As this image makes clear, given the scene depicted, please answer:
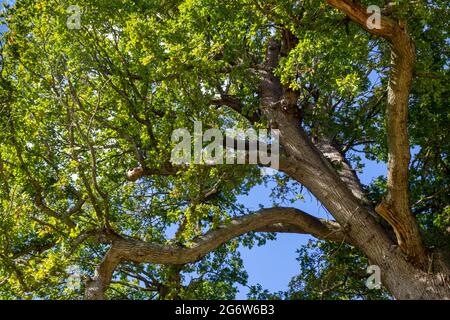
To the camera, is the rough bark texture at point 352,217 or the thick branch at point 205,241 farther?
the thick branch at point 205,241

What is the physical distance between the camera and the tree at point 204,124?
27.8 feet

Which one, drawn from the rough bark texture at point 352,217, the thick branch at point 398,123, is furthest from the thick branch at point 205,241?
the thick branch at point 398,123

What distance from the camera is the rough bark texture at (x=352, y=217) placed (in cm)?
798

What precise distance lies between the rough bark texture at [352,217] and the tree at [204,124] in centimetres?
2

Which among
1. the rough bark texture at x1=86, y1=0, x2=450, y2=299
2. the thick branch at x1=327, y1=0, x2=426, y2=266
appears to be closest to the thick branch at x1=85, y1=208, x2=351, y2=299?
the rough bark texture at x1=86, y1=0, x2=450, y2=299

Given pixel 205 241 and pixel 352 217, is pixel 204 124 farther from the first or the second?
pixel 352 217

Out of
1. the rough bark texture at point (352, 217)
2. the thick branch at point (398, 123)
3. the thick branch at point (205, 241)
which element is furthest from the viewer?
the thick branch at point (205, 241)

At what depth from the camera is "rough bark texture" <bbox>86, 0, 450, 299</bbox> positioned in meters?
7.98

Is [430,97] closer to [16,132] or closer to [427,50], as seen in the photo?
[427,50]

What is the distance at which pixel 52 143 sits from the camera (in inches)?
432

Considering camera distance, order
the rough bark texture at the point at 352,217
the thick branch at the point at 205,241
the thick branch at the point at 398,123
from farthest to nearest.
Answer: the thick branch at the point at 205,241, the rough bark texture at the point at 352,217, the thick branch at the point at 398,123

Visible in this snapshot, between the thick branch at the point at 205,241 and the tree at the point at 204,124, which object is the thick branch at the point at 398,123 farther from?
the thick branch at the point at 205,241

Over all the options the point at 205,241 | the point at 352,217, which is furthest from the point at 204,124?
the point at 352,217

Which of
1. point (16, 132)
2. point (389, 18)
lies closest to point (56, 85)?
point (16, 132)
